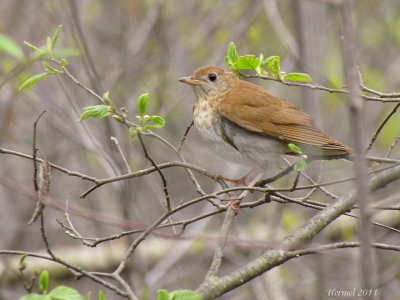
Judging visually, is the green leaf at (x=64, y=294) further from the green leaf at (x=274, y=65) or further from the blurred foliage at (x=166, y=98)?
the blurred foliage at (x=166, y=98)

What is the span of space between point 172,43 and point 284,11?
202 cm

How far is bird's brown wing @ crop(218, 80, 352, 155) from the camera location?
4.04 m

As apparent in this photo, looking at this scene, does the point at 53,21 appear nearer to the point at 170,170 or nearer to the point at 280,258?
the point at 170,170

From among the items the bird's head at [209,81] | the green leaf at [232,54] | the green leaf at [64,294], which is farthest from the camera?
the bird's head at [209,81]

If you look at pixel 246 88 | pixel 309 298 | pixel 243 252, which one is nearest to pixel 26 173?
pixel 243 252

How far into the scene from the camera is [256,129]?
410 cm

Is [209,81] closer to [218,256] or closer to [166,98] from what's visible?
[218,256]

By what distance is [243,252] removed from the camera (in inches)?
292

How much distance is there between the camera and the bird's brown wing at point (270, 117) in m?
4.04

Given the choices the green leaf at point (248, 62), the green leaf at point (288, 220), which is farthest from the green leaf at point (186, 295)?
the green leaf at point (288, 220)

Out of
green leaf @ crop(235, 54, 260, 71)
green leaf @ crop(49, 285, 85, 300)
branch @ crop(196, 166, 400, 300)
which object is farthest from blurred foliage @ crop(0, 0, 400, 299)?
green leaf @ crop(49, 285, 85, 300)

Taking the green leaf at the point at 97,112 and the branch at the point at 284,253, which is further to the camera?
the green leaf at the point at 97,112

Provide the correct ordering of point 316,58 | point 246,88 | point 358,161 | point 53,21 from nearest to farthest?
point 358,161 → point 246,88 → point 316,58 → point 53,21

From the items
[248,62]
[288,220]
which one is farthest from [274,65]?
[288,220]
